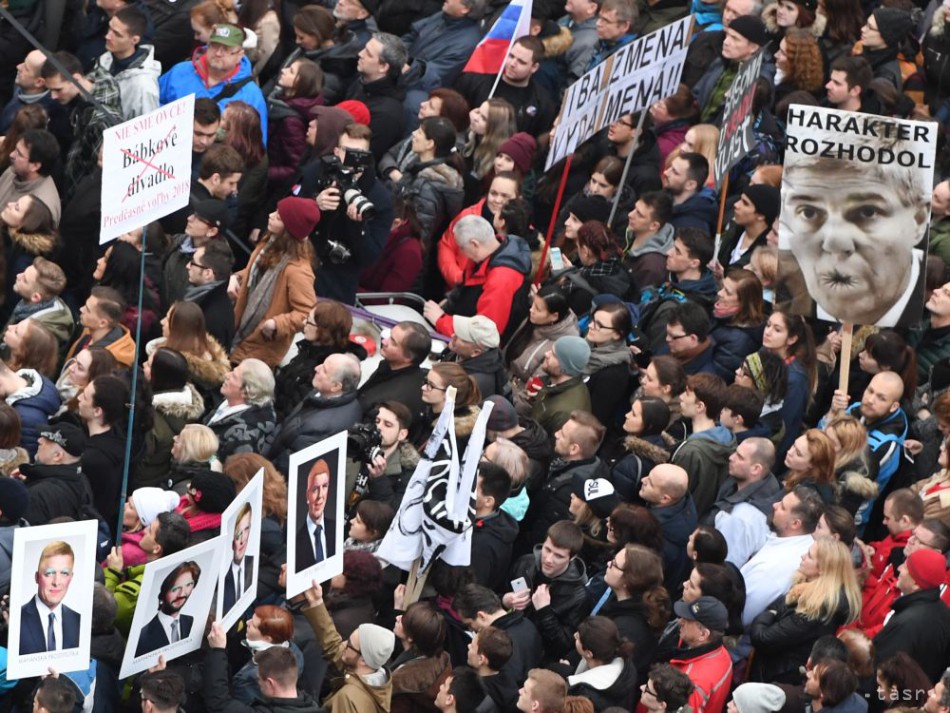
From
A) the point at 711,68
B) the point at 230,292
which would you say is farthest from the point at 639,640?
the point at 711,68

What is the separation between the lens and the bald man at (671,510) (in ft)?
35.6

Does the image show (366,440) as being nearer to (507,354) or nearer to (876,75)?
(507,354)

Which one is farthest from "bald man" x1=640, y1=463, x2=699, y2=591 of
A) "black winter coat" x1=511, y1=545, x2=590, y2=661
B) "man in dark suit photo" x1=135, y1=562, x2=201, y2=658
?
"man in dark suit photo" x1=135, y1=562, x2=201, y2=658

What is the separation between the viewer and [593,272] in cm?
1321

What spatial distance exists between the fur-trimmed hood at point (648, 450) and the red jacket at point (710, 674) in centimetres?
165

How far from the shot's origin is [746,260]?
44.3 feet

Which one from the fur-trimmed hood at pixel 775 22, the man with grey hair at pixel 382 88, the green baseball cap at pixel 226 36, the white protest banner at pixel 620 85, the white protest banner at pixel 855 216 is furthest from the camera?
the fur-trimmed hood at pixel 775 22

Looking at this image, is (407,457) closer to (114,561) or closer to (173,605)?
(114,561)

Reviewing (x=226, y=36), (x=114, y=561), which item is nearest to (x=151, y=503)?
(x=114, y=561)

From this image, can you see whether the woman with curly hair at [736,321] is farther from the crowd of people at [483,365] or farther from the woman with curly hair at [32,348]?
the woman with curly hair at [32,348]

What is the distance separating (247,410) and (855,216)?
337 cm

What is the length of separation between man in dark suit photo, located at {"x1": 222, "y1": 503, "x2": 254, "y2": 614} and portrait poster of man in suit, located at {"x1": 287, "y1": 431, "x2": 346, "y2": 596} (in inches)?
7.3

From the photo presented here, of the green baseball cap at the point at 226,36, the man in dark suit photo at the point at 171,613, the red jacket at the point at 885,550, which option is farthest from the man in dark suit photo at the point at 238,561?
the green baseball cap at the point at 226,36

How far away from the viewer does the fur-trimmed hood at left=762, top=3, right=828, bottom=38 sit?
15328 mm
